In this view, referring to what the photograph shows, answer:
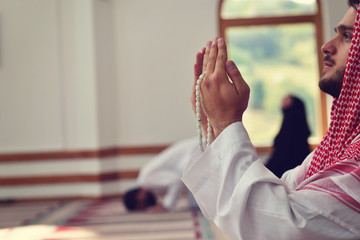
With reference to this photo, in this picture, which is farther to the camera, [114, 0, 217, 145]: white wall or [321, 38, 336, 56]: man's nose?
[114, 0, 217, 145]: white wall

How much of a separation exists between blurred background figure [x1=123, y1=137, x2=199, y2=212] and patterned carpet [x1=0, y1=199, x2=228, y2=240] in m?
0.13

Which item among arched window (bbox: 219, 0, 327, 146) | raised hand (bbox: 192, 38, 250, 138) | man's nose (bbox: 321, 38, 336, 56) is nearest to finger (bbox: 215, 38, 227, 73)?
raised hand (bbox: 192, 38, 250, 138)

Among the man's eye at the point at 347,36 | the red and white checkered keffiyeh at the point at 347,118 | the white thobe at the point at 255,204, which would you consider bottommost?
the white thobe at the point at 255,204

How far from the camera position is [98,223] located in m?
4.52

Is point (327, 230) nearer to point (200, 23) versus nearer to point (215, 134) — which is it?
point (215, 134)

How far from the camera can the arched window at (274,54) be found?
631cm

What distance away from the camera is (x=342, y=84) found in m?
1.18

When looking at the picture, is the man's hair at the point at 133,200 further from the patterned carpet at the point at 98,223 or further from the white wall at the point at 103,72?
the white wall at the point at 103,72

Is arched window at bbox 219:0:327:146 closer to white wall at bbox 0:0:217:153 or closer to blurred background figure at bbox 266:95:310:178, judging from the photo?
white wall at bbox 0:0:217:153

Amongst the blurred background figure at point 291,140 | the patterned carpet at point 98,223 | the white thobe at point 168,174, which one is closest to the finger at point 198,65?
the patterned carpet at point 98,223

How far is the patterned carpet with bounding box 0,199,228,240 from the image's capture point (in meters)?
3.90

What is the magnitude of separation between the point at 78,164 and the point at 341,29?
539cm

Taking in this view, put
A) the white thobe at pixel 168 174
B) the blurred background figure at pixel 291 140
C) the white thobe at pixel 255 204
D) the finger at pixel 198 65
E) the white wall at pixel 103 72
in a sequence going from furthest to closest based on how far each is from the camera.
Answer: the white wall at pixel 103 72, the white thobe at pixel 168 174, the blurred background figure at pixel 291 140, the finger at pixel 198 65, the white thobe at pixel 255 204

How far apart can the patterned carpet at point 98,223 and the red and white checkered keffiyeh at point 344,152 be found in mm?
2501
